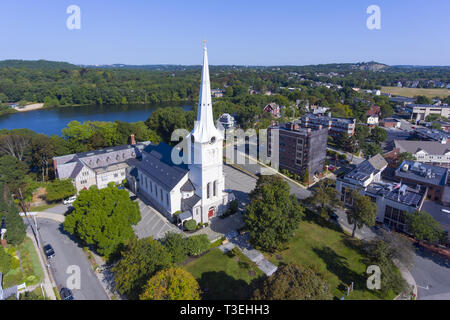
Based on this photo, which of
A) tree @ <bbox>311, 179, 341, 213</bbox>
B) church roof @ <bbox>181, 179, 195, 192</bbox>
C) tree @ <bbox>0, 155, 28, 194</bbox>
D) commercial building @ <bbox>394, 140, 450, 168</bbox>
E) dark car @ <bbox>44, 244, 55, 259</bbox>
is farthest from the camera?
commercial building @ <bbox>394, 140, 450, 168</bbox>

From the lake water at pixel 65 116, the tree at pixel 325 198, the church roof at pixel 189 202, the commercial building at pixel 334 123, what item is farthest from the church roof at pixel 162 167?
the lake water at pixel 65 116

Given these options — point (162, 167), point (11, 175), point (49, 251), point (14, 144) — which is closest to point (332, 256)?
point (162, 167)

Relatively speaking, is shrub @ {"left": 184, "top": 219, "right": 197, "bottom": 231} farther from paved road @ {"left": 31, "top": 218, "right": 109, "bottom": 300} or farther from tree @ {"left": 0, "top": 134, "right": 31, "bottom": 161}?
tree @ {"left": 0, "top": 134, "right": 31, "bottom": 161}

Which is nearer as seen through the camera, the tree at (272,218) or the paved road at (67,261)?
the paved road at (67,261)

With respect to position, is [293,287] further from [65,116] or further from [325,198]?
[65,116]

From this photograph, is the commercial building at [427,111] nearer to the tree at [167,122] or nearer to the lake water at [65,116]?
the tree at [167,122]

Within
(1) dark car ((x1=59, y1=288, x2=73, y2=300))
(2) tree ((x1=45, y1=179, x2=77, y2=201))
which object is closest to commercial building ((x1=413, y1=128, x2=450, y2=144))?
(1) dark car ((x1=59, y1=288, x2=73, y2=300))

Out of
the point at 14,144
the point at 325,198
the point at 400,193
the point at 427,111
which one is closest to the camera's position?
the point at 325,198
